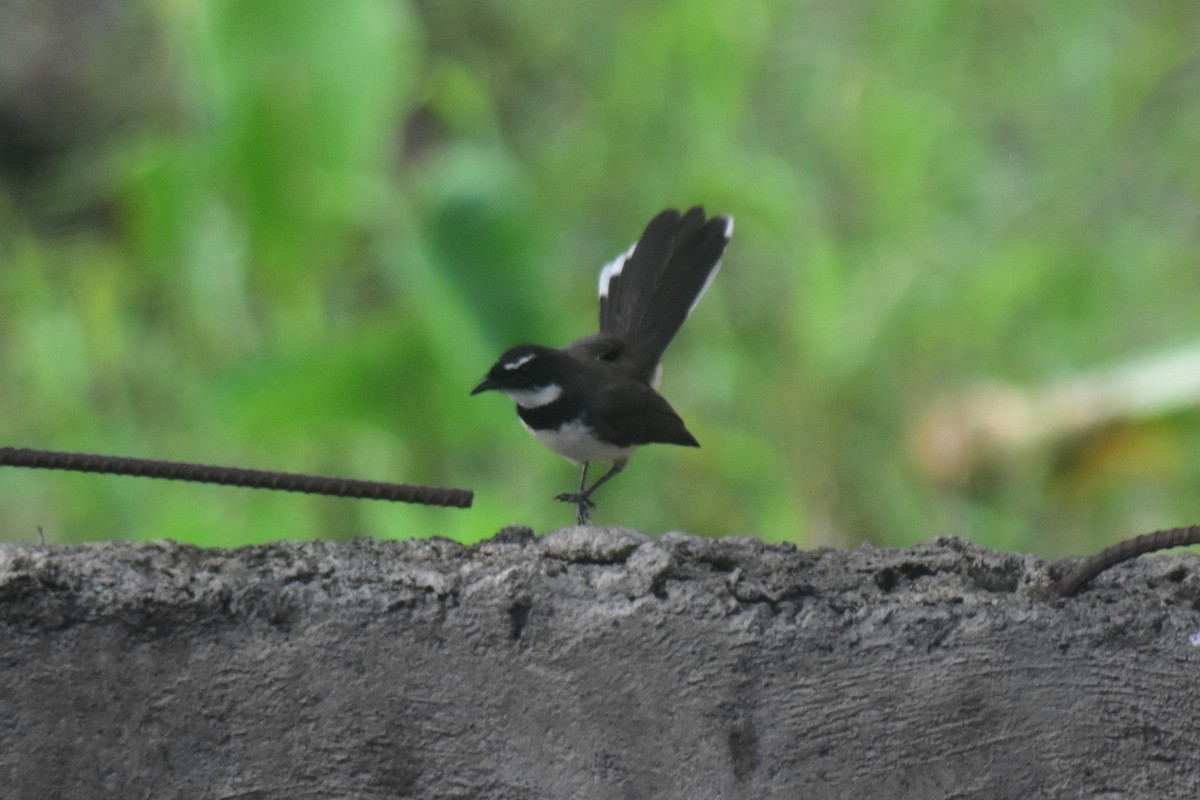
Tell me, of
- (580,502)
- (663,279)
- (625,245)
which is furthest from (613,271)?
(625,245)

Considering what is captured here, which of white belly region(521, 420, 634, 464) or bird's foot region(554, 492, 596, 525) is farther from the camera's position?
white belly region(521, 420, 634, 464)

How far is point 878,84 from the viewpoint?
5008 mm

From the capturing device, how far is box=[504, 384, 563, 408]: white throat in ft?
8.02

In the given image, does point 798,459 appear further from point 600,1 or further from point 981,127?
point 600,1

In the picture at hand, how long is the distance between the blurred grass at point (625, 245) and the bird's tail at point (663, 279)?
1.08m

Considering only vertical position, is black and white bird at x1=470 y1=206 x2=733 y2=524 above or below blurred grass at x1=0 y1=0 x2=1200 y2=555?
below

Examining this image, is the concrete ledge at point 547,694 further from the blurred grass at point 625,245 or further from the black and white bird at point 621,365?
the blurred grass at point 625,245

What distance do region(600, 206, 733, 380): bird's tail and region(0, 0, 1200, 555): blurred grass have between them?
3.55ft

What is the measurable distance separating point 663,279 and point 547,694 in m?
1.48

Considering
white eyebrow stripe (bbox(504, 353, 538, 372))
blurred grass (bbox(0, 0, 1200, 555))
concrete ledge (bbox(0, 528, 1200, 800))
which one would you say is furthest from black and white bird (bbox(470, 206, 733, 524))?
blurred grass (bbox(0, 0, 1200, 555))

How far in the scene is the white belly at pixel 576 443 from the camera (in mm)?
2459

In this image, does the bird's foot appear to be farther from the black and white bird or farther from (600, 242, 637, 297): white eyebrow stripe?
(600, 242, 637, 297): white eyebrow stripe

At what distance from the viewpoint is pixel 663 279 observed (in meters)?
2.84

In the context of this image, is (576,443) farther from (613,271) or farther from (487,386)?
(613,271)
